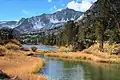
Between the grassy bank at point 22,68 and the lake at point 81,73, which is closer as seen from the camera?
the grassy bank at point 22,68

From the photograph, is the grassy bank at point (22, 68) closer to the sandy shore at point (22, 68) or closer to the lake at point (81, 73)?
the sandy shore at point (22, 68)

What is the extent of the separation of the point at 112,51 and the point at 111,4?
17.3 m

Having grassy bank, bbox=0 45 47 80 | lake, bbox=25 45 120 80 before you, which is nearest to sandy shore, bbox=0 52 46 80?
grassy bank, bbox=0 45 47 80

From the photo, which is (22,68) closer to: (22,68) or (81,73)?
(22,68)

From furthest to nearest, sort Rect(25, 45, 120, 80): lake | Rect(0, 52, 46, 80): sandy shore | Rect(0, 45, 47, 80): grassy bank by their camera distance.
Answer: Rect(25, 45, 120, 80): lake
Rect(0, 45, 47, 80): grassy bank
Rect(0, 52, 46, 80): sandy shore

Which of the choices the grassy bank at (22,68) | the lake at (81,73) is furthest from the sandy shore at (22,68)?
the lake at (81,73)

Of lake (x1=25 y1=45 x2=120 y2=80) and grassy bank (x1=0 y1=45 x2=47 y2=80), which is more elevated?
grassy bank (x1=0 y1=45 x2=47 y2=80)

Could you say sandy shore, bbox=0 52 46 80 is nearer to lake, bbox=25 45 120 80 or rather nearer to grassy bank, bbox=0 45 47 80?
grassy bank, bbox=0 45 47 80

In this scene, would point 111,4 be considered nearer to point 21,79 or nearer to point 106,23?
point 106,23

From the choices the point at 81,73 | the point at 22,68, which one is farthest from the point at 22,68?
the point at 81,73

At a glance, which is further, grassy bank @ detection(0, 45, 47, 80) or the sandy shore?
grassy bank @ detection(0, 45, 47, 80)

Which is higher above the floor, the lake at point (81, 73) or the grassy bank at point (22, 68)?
the grassy bank at point (22, 68)

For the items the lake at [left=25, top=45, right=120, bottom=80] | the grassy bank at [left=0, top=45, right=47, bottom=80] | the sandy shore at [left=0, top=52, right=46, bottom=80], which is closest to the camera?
the sandy shore at [left=0, top=52, right=46, bottom=80]

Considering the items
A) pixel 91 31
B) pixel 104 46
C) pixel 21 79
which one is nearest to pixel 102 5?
pixel 104 46
